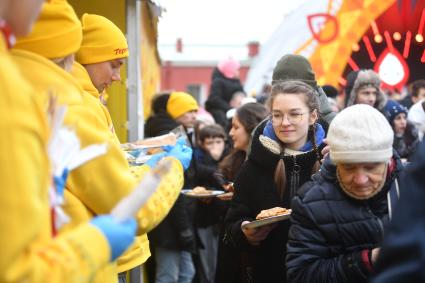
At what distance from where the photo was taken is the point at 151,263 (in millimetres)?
7277

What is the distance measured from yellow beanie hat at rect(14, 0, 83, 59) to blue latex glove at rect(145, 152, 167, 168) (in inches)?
45.1

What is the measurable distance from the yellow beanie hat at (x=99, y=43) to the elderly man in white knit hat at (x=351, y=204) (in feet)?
5.07

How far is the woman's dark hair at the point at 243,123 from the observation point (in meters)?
5.95

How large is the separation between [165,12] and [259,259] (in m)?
3.33

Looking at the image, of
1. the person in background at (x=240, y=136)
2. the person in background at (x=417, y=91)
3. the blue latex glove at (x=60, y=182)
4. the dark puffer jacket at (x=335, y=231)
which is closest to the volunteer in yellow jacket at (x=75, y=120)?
the blue latex glove at (x=60, y=182)

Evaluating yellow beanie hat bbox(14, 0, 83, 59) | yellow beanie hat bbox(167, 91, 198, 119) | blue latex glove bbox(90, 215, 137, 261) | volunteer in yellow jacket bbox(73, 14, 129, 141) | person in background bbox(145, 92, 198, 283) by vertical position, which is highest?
yellow beanie hat bbox(14, 0, 83, 59)

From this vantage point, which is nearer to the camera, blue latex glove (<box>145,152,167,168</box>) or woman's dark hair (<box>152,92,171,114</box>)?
blue latex glove (<box>145,152,167,168</box>)

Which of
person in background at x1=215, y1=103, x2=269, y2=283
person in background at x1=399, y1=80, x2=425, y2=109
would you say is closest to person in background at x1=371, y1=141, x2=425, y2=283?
person in background at x1=215, y1=103, x2=269, y2=283

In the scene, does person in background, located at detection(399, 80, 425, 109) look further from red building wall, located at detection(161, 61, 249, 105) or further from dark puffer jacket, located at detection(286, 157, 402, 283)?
red building wall, located at detection(161, 61, 249, 105)

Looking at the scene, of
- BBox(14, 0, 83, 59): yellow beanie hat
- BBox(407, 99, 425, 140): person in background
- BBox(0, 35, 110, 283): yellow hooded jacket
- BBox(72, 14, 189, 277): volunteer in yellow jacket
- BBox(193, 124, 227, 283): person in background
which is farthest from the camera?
BBox(407, 99, 425, 140): person in background

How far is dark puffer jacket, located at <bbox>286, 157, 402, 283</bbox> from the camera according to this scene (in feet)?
10.00

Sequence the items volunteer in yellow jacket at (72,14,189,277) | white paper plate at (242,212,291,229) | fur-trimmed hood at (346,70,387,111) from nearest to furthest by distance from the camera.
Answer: white paper plate at (242,212,291,229) → volunteer in yellow jacket at (72,14,189,277) → fur-trimmed hood at (346,70,387,111)

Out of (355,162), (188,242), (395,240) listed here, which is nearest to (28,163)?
(395,240)

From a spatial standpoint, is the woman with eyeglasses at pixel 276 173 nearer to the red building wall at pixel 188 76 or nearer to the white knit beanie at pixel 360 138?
the white knit beanie at pixel 360 138
